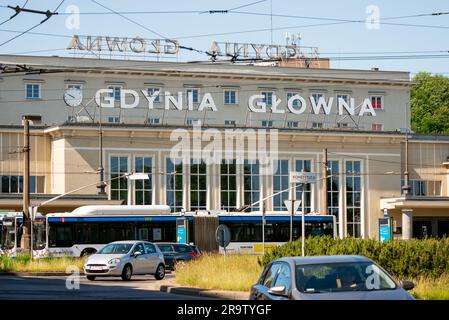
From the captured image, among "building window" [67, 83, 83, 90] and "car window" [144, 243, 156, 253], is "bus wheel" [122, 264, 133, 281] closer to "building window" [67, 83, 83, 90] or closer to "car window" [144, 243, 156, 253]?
"car window" [144, 243, 156, 253]

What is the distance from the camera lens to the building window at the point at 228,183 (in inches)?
3051

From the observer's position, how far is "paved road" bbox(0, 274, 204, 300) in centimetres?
2662

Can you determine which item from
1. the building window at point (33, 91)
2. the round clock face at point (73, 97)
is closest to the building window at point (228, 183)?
the round clock face at point (73, 97)

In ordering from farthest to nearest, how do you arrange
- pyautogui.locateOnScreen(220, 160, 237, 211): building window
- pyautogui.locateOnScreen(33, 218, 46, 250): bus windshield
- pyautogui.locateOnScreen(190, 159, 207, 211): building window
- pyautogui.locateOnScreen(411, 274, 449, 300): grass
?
pyautogui.locateOnScreen(220, 160, 237, 211): building window → pyautogui.locateOnScreen(190, 159, 207, 211): building window → pyautogui.locateOnScreen(33, 218, 46, 250): bus windshield → pyautogui.locateOnScreen(411, 274, 449, 300): grass

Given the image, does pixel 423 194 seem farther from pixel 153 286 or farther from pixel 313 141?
pixel 153 286

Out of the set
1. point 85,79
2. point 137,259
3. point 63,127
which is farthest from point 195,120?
point 137,259

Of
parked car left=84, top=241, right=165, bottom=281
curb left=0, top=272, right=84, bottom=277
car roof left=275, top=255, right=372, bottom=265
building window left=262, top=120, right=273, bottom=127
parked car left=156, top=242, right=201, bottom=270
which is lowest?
curb left=0, top=272, right=84, bottom=277

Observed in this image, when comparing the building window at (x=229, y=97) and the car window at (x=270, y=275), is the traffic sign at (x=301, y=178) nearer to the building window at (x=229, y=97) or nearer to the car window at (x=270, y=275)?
the car window at (x=270, y=275)

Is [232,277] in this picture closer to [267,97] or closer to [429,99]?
[267,97]

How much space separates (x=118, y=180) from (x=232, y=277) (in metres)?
47.0

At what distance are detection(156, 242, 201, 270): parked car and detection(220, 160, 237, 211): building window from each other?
30661 mm

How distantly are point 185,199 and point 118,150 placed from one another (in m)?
6.37

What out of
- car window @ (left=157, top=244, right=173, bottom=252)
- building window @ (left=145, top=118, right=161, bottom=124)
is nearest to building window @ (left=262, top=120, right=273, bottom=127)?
building window @ (left=145, top=118, right=161, bottom=124)

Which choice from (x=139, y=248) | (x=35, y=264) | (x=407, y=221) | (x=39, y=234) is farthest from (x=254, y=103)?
(x=139, y=248)
